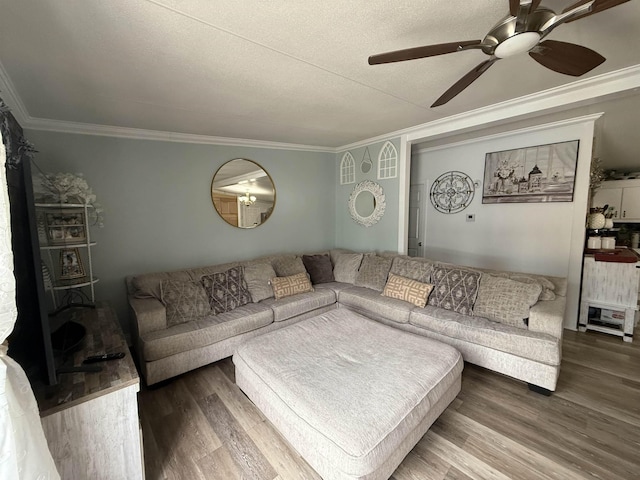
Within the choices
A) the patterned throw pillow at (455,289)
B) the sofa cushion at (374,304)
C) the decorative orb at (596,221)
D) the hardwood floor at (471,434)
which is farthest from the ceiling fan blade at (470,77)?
the decorative orb at (596,221)

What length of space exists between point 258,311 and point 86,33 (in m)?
2.31

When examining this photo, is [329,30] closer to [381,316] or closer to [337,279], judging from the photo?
[381,316]

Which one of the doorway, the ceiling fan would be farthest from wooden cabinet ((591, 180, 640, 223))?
the ceiling fan

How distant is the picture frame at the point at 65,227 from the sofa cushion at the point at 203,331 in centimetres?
103

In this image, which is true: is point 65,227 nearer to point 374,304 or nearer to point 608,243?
point 374,304

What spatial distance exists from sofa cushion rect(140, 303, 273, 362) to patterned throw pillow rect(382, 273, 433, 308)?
1365mm

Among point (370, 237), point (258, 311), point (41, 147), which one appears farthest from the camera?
point (370, 237)

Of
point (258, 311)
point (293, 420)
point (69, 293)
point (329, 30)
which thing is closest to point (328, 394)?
point (293, 420)

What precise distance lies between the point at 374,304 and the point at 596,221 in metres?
2.81

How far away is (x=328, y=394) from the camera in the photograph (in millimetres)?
1511

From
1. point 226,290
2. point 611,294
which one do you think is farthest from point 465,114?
point 226,290

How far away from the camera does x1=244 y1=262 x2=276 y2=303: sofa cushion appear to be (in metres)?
2.98

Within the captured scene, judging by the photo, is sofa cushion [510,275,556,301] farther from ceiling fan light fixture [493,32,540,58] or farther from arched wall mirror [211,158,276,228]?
arched wall mirror [211,158,276,228]

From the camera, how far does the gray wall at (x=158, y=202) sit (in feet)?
8.66
